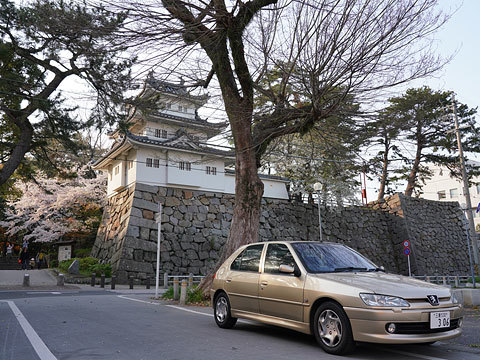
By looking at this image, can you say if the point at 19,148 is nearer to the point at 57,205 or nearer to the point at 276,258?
the point at 57,205

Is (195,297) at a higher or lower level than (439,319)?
lower

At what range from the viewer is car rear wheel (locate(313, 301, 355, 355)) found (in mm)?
4840

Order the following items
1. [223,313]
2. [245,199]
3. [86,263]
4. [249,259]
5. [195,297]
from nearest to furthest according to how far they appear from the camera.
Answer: [249,259]
[223,313]
[195,297]
[245,199]
[86,263]

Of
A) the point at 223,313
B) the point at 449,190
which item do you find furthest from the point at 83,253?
the point at 449,190

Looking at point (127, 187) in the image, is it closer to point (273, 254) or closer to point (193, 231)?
point (193, 231)

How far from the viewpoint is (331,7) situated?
7.95 m

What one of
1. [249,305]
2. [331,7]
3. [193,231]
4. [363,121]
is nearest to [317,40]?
[331,7]

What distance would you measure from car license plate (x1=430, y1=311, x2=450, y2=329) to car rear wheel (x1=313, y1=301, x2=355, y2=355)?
0.97 m

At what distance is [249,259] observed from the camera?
273 inches

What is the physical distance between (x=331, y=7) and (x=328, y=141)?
5405 mm

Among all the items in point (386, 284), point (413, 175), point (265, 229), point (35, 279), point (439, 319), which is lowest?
point (35, 279)

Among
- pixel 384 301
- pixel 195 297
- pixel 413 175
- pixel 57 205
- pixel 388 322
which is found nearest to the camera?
pixel 388 322

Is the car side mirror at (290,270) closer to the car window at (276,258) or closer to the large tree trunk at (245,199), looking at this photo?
the car window at (276,258)

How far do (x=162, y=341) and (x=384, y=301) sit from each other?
10.5 feet
